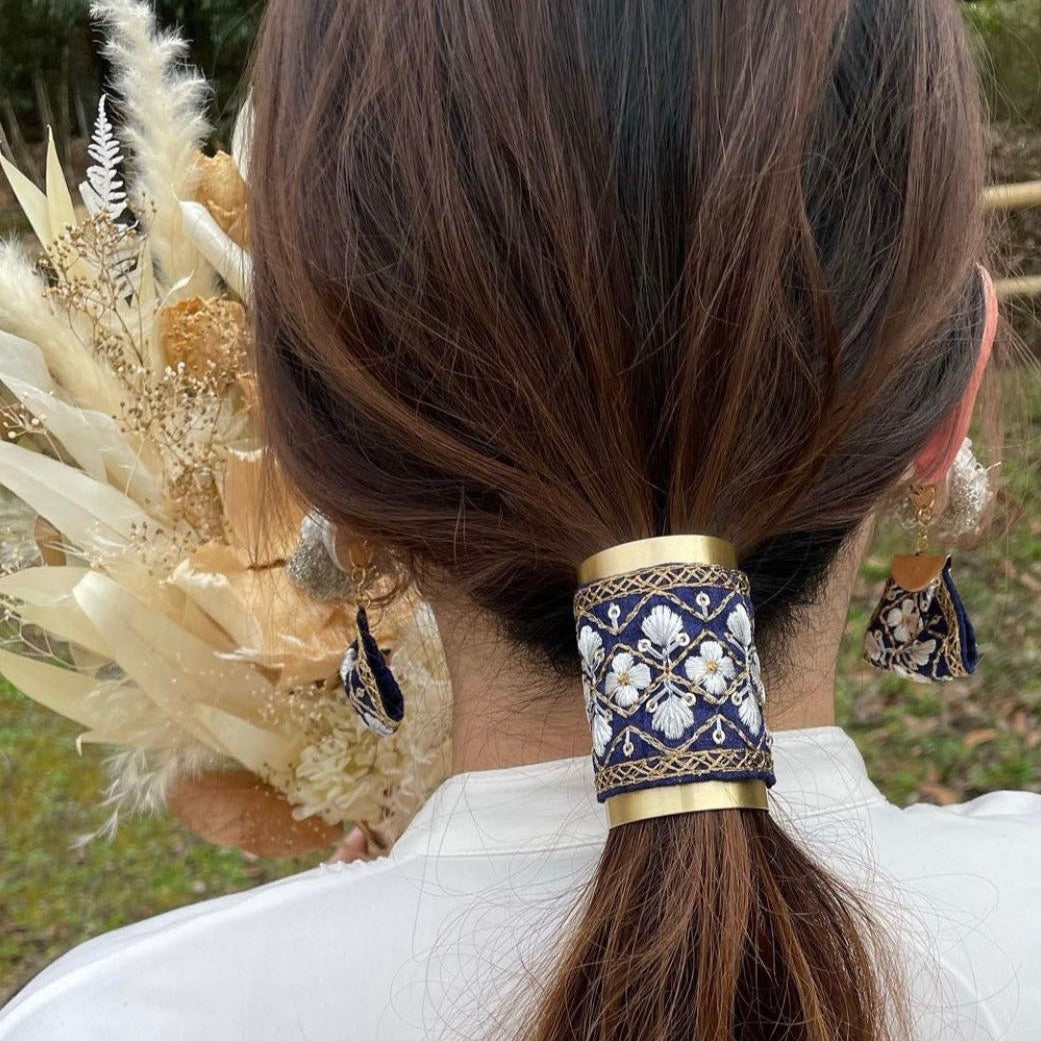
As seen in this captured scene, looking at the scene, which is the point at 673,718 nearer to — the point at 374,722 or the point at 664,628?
the point at 664,628

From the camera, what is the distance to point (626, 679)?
72cm

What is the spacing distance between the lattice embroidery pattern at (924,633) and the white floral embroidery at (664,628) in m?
0.54

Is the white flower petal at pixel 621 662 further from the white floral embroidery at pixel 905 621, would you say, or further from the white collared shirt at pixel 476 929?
the white floral embroidery at pixel 905 621

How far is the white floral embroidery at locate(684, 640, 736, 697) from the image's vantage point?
718 millimetres

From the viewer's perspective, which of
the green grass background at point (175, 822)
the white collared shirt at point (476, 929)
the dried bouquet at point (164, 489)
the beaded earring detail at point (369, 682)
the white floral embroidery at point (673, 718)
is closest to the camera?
the white floral embroidery at point (673, 718)

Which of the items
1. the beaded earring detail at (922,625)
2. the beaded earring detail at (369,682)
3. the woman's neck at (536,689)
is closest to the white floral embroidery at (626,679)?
the woman's neck at (536,689)

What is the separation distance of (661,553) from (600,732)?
0.11 metres

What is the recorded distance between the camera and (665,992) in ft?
2.40

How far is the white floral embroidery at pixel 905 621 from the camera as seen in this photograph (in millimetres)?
1221

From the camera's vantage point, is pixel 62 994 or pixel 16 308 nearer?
pixel 62 994

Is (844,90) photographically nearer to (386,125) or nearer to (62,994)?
(386,125)

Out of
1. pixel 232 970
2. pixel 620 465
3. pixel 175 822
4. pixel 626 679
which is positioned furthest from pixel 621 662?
pixel 175 822

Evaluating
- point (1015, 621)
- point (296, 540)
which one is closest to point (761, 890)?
point (296, 540)

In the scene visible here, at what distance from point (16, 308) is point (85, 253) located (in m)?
0.10
